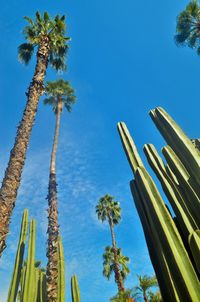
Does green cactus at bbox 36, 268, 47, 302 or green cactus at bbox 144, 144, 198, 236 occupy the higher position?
green cactus at bbox 36, 268, 47, 302

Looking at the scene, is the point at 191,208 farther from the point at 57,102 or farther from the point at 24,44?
the point at 57,102

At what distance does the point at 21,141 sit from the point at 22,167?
2.87ft

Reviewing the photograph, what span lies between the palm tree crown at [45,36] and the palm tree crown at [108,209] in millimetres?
20522

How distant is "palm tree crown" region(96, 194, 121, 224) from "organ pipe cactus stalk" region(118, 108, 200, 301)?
28.3 meters

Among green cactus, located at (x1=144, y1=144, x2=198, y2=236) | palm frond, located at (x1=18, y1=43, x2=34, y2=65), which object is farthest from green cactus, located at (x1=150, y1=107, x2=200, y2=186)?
palm frond, located at (x1=18, y1=43, x2=34, y2=65)

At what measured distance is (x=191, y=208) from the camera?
2912mm

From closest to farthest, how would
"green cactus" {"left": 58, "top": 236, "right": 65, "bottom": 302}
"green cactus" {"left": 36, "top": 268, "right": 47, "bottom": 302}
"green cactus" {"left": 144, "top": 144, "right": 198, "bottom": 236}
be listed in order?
"green cactus" {"left": 144, "top": 144, "right": 198, "bottom": 236} < "green cactus" {"left": 58, "top": 236, "right": 65, "bottom": 302} < "green cactus" {"left": 36, "top": 268, "right": 47, "bottom": 302}

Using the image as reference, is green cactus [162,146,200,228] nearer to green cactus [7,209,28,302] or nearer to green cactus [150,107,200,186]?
green cactus [150,107,200,186]

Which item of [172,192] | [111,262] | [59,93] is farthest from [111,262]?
[172,192]

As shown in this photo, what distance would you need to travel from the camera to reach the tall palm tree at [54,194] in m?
9.65

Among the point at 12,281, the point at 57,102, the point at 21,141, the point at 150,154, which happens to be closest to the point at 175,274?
the point at 150,154

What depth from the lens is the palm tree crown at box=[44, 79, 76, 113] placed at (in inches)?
905

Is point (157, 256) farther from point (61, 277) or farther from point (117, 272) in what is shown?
point (117, 272)

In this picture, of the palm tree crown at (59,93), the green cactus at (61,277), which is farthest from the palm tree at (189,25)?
the green cactus at (61,277)
